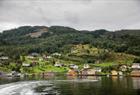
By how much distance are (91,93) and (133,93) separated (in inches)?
354

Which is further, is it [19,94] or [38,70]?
[38,70]

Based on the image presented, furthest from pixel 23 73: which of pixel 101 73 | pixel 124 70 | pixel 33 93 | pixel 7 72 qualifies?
pixel 33 93

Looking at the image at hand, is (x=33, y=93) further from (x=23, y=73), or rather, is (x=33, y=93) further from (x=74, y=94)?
(x=23, y=73)

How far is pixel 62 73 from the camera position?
198 metres

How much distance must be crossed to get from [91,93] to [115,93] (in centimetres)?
526

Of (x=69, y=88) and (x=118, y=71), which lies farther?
(x=118, y=71)

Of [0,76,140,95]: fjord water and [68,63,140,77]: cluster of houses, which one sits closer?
[0,76,140,95]: fjord water

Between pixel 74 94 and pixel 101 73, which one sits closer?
pixel 74 94

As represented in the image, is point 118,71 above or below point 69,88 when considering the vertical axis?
above

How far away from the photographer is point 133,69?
630ft


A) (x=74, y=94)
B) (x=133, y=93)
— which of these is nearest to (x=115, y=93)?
(x=133, y=93)

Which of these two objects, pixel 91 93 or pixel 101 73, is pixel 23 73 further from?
pixel 91 93

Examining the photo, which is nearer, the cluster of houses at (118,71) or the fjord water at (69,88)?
the fjord water at (69,88)

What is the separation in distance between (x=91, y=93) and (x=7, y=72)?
118192mm
